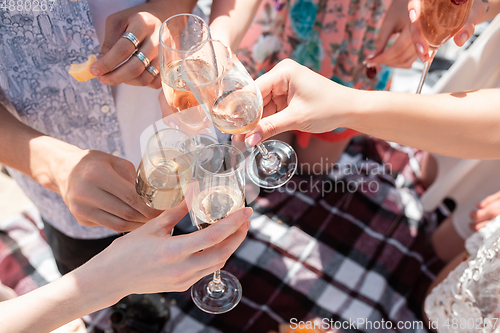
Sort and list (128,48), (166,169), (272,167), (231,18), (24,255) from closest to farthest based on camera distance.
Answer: (166,169) < (128,48) < (231,18) < (272,167) < (24,255)

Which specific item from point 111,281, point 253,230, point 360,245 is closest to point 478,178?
point 360,245

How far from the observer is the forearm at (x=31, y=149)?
1.00 metres

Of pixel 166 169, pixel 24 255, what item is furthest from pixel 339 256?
pixel 24 255

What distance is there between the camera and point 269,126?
3.12 feet

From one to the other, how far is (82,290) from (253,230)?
3.68 feet

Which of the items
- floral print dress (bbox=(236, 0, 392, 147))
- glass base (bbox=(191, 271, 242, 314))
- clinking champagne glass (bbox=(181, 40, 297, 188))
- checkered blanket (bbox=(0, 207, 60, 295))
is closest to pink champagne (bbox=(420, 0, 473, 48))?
floral print dress (bbox=(236, 0, 392, 147))

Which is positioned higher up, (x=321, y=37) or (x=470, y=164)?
(x=321, y=37)

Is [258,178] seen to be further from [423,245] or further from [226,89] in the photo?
[423,245]

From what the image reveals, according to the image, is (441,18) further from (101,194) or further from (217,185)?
(101,194)

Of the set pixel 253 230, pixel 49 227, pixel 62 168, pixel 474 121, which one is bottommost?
pixel 253 230

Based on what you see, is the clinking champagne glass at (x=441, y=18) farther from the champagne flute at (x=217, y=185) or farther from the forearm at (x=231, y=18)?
the champagne flute at (x=217, y=185)

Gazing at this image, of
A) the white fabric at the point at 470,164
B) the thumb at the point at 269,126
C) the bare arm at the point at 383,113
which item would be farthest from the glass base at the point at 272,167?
the white fabric at the point at 470,164

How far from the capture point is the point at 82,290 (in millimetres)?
816

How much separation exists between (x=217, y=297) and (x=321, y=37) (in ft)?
3.84
